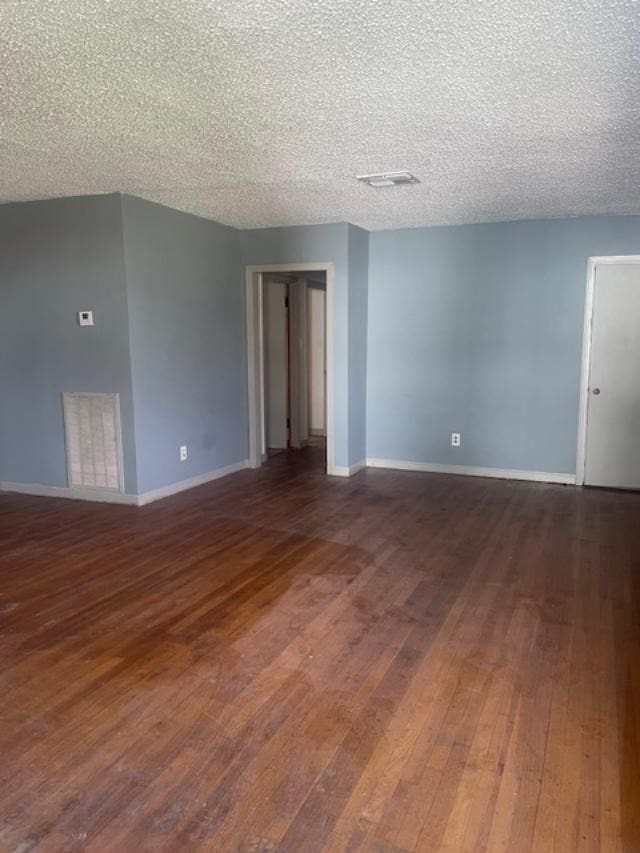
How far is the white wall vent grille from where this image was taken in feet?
15.6

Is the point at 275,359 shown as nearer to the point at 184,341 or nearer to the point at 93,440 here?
the point at 184,341

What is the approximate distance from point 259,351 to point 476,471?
252 centimetres

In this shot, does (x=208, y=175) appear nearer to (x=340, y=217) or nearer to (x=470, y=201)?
(x=340, y=217)

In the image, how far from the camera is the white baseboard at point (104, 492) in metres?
4.86

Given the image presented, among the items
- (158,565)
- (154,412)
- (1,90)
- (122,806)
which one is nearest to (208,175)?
(1,90)

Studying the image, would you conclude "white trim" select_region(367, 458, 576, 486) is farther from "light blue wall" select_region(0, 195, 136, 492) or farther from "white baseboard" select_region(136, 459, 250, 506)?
"light blue wall" select_region(0, 195, 136, 492)

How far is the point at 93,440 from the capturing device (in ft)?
16.0

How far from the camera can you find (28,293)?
4914mm

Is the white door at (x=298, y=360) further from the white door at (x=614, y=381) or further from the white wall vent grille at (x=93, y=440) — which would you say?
the white door at (x=614, y=381)

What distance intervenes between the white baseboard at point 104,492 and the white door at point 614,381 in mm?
3626

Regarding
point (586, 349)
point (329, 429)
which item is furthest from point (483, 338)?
point (329, 429)

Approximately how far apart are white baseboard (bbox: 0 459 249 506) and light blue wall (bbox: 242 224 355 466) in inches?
55.2

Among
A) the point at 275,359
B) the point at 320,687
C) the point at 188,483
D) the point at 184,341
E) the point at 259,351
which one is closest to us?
the point at 320,687

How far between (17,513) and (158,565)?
1782 mm
